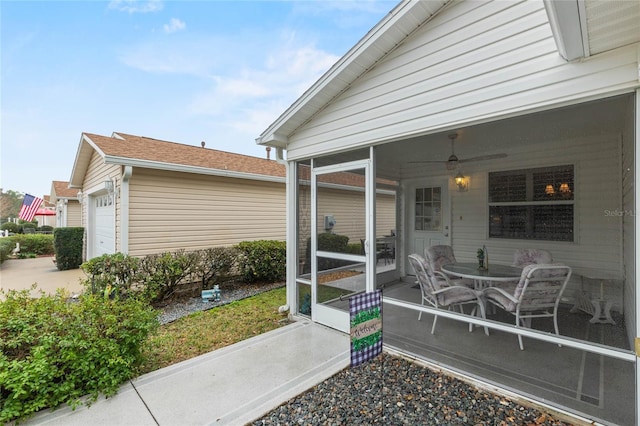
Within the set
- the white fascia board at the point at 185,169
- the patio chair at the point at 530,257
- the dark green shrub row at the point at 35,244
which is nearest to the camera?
the patio chair at the point at 530,257

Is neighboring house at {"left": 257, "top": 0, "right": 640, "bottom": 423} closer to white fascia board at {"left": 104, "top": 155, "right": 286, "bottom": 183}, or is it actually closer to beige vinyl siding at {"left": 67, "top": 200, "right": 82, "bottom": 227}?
white fascia board at {"left": 104, "top": 155, "right": 286, "bottom": 183}

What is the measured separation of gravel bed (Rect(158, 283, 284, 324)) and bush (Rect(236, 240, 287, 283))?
241mm

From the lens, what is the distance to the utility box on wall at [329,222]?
4176mm

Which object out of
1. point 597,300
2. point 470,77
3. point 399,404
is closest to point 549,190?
point 597,300

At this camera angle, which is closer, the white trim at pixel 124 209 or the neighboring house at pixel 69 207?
the white trim at pixel 124 209

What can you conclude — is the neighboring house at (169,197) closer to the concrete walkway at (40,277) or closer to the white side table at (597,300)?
the concrete walkway at (40,277)

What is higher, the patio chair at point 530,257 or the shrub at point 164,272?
the patio chair at point 530,257

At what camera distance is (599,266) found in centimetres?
438

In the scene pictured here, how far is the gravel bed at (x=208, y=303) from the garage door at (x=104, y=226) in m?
2.51

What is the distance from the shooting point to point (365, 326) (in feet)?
8.84

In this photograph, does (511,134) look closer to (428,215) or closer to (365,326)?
(428,215)

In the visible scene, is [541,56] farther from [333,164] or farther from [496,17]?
[333,164]

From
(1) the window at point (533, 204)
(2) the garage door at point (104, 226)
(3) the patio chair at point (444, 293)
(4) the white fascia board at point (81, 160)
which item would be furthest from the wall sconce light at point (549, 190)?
(4) the white fascia board at point (81, 160)

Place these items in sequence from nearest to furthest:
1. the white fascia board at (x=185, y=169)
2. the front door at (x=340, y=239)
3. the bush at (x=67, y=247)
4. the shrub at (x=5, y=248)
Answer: the front door at (x=340, y=239) → the white fascia board at (x=185, y=169) → the bush at (x=67, y=247) → the shrub at (x=5, y=248)
